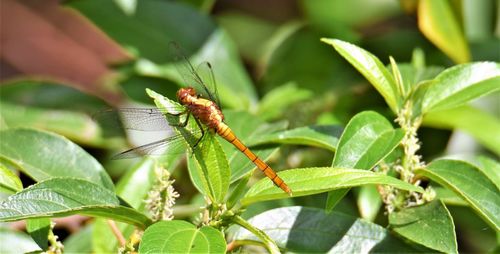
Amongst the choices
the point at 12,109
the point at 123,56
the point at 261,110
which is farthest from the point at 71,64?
the point at 261,110

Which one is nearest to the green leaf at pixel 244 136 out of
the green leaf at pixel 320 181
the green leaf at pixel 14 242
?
the green leaf at pixel 320 181

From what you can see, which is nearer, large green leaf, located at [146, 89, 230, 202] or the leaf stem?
large green leaf, located at [146, 89, 230, 202]

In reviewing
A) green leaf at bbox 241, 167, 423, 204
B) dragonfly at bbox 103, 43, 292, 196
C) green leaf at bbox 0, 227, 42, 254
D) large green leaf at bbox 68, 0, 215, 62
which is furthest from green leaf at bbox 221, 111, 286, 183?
large green leaf at bbox 68, 0, 215, 62

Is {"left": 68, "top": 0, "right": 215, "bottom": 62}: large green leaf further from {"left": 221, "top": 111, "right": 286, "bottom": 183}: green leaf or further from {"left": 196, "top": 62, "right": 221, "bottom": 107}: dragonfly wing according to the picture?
{"left": 221, "top": 111, "right": 286, "bottom": 183}: green leaf

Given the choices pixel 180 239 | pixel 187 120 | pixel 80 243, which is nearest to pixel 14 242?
pixel 80 243

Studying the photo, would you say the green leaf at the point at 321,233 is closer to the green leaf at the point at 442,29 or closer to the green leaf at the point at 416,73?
the green leaf at the point at 416,73

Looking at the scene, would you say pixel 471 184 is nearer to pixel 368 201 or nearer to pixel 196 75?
pixel 368 201
